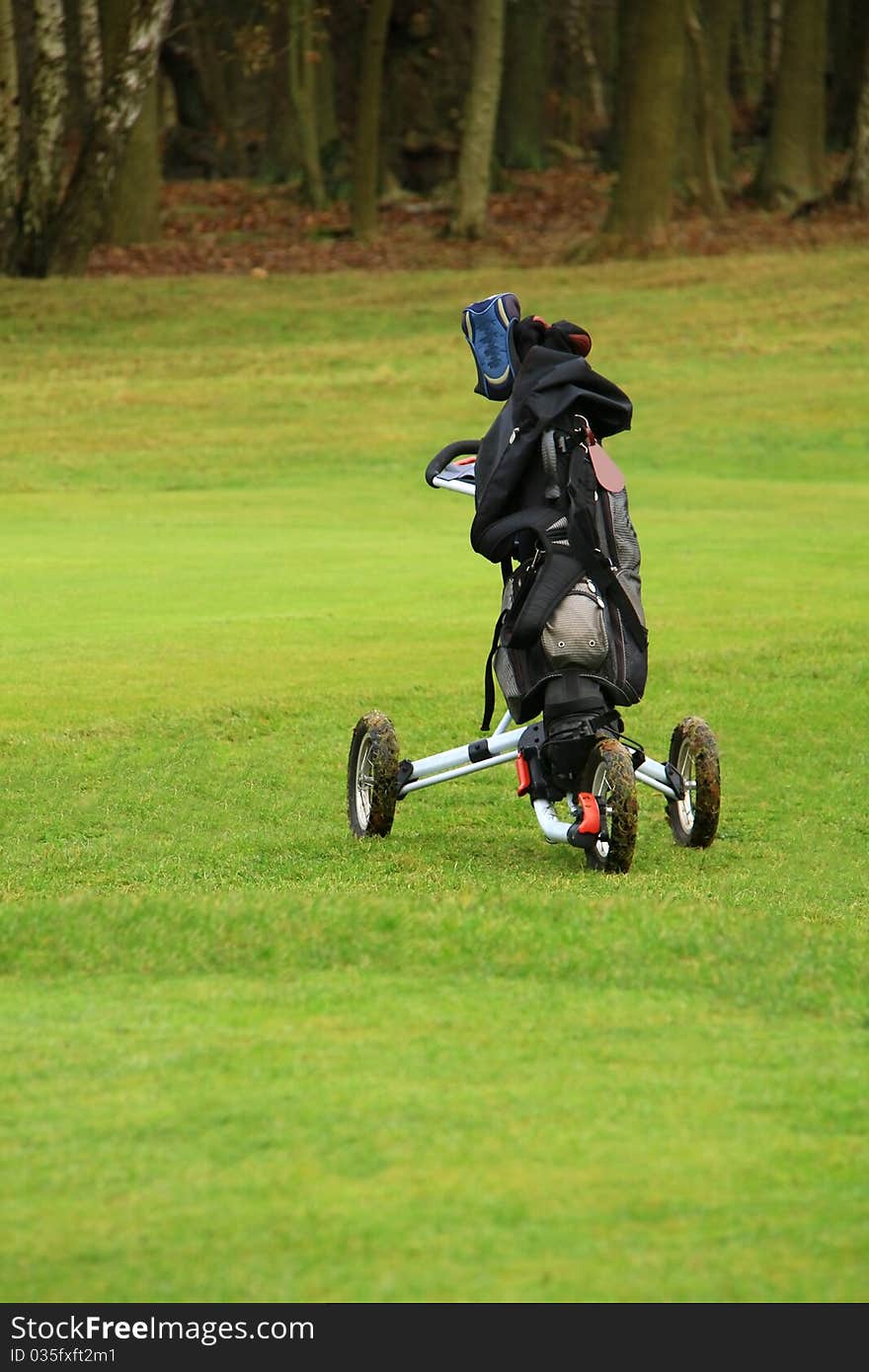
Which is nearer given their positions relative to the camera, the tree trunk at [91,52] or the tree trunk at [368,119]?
the tree trunk at [91,52]

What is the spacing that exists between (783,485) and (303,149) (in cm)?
2590

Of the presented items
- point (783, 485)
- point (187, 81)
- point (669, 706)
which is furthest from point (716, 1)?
point (669, 706)

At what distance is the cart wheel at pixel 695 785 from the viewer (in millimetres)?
7496

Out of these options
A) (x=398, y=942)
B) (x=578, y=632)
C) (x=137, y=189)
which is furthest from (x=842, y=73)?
(x=398, y=942)

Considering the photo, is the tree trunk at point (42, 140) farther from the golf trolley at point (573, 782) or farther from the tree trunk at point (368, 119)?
the golf trolley at point (573, 782)

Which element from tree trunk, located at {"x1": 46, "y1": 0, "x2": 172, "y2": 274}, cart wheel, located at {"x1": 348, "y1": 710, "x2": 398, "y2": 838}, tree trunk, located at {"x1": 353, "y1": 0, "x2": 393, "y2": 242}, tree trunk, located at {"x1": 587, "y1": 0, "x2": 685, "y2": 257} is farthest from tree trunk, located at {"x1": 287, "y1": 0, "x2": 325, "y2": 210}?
cart wheel, located at {"x1": 348, "y1": 710, "x2": 398, "y2": 838}

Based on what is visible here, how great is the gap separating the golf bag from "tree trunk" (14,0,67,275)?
2431 centimetres

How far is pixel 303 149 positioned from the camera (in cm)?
4428

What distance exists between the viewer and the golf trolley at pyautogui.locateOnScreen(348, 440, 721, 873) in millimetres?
7105

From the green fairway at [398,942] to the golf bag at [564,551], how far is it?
597mm

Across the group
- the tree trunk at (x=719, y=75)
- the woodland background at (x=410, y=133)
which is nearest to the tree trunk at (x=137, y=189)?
the woodland background at (x=410, y=133)

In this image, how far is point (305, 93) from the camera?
140 feet

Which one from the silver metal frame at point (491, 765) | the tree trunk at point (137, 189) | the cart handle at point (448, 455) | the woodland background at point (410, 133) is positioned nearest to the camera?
the silver metal frame at point (491, 765)
